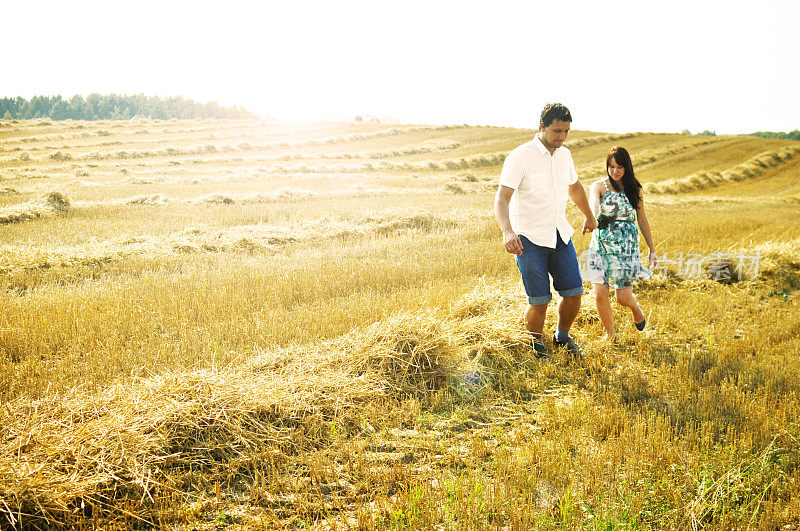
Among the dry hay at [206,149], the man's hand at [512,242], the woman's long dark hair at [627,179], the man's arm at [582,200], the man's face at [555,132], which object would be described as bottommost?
the man's hand at [512,242]

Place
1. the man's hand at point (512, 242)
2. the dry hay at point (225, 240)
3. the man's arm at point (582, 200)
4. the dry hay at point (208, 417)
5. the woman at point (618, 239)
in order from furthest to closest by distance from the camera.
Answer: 1. the dry hay at point (225, 240)
2. the woman at point (618, 239)
3. the man's arm at point (582, 200)
4. the man's hand at point (512, 242)
5. the dry hay at point (208, 417)

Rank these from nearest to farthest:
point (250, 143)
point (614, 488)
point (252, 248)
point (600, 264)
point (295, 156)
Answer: point (614, 488) < point (600, 264) < point (252, 248) < point (295, 156) < point (250, 143)

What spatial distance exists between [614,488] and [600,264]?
9.20 feet

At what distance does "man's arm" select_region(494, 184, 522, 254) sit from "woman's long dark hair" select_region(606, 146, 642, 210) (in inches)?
51.3

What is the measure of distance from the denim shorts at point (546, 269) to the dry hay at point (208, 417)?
0.48m

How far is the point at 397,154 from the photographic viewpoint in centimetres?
3353

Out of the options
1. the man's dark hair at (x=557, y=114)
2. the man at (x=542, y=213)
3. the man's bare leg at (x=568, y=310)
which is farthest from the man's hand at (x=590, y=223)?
the man's dark hair at (x=557, y=114)

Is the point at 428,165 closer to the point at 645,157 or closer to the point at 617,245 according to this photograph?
the point at 645,157

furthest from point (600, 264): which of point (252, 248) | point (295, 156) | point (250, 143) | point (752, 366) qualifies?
point (250, 143)

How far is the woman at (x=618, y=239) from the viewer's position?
510 centimetres

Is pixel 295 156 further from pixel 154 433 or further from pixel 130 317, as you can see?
pixel 154 433

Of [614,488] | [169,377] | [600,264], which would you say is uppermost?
[600,264]

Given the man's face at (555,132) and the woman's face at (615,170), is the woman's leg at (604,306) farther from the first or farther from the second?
the man's face at (555,132)

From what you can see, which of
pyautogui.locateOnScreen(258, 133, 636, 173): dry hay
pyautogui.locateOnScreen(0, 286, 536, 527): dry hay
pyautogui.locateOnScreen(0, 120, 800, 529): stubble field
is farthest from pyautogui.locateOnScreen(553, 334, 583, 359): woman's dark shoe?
Result: pyautogui.locateOnScreen(258, 133, 636, 173): dry hay
